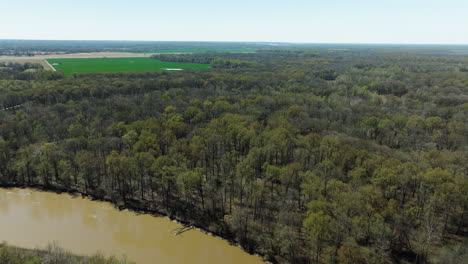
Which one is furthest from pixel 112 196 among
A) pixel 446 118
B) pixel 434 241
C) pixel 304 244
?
pixel 446 118

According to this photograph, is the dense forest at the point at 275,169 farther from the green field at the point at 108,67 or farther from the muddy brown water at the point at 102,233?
the green field at the point at 108,67

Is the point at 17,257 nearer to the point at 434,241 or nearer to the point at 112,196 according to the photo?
the point at 112,196

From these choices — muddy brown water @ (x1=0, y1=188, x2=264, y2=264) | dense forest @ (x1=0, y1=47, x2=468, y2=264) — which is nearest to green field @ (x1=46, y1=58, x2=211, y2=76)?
dense forest @ (x1=0, y1=47, x2=468, y2=264)

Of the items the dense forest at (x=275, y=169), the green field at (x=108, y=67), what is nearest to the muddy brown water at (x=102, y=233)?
the dense forest at (x=275, y=169)

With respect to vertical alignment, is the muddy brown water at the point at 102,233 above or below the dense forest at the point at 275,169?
below

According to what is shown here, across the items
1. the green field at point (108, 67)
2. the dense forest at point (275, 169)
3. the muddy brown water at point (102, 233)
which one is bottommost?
the muddy brown water at point (102, 233)

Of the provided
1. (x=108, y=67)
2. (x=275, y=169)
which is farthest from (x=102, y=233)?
(x=108, y=67)

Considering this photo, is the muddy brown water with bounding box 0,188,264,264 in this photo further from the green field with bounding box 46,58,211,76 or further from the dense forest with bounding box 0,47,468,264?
the green field with bounding box 46,58,211,76

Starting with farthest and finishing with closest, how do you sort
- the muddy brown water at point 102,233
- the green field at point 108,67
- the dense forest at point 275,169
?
the green field at point 108,67 → the muddy brown water at point 102,233 → the dense forest at point 275,169
